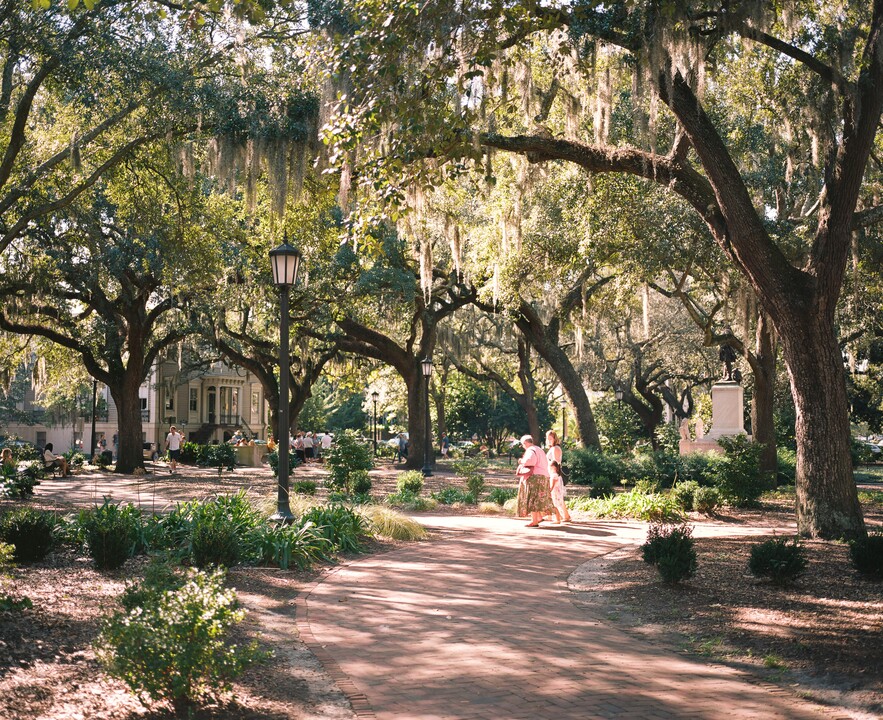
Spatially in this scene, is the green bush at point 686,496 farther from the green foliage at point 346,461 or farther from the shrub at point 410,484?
the green foliage at point 346,461

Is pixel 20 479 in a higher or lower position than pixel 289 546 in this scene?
higher

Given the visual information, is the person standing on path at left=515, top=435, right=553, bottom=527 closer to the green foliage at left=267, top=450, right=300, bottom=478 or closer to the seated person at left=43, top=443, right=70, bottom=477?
the green foliage at left=267, top=450, right=300, bottom=478

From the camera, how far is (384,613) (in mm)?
7871

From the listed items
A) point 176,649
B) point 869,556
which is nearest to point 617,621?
point 869,556

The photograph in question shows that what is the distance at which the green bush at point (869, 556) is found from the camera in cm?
859

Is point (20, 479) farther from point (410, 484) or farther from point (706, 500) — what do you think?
point (706, 500)

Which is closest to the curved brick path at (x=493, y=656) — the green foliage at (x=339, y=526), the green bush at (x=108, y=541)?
the green foliage at (x=339, y=526)

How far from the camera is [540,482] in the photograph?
15109 mm

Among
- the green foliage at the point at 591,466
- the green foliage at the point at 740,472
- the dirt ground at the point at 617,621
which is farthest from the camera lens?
the green foliage at the point at 591,466

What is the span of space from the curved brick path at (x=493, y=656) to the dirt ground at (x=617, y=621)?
0.30 metres

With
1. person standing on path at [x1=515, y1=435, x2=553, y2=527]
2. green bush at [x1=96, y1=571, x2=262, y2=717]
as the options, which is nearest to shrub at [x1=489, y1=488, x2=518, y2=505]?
person standing on path at [x1=515, y1=435, x2=553, y2=527]

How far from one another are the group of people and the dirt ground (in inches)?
156

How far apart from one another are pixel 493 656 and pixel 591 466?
16.5 metres

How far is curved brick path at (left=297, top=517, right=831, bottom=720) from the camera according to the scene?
530 cm
